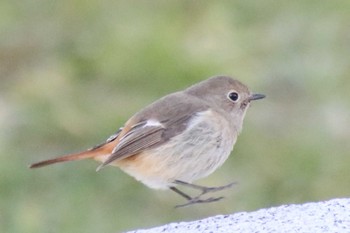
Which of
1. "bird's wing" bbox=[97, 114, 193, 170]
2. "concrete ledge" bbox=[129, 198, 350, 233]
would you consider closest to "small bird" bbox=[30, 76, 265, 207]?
"bird's wing" bbox=[97, 114, 193, 170]

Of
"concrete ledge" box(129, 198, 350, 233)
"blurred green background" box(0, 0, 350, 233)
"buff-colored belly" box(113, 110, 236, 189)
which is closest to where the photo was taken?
"concrete ledge" box(129, 198, 350, 233)

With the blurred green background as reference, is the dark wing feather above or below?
below

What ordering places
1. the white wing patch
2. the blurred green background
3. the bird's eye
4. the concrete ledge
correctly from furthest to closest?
1. the blurred green background
2. the bird's eye
3. the white wing patch
4. the concrete ledge

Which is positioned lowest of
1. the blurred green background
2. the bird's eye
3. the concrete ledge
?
the concrete ledge

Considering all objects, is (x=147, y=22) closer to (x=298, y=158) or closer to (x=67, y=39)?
(x=67, y=39)

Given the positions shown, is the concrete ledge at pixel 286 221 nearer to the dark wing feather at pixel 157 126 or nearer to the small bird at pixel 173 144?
the small bird at pixel 173 144

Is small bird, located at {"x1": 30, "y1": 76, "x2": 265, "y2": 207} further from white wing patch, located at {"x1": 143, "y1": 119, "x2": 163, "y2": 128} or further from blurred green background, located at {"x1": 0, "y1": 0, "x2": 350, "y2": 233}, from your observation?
blurred green background, located at {"x1": 0, "y1": 0, "x2": 350, "y2": 233}

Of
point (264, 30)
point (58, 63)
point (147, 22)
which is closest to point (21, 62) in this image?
point (58, 63)

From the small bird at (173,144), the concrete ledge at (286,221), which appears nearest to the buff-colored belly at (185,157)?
the small bird at (173,144)
